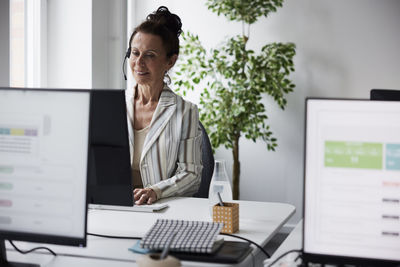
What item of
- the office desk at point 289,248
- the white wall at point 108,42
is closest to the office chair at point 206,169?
the office desk at point 289,248

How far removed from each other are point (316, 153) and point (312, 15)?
3.03m

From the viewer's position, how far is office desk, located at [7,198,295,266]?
1.39m

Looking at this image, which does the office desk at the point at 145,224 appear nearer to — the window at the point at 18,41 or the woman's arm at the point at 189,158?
the woman's arm at the point at 189,158

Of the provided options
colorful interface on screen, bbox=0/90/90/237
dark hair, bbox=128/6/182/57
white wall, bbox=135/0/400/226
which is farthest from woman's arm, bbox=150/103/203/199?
white wall, bbox=135/0/400/226

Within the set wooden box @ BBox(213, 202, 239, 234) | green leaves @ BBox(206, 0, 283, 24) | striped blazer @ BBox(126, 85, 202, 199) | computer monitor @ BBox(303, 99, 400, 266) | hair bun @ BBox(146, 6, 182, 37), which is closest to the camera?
computer monitor @ BBox(303, 99, 400, 266)

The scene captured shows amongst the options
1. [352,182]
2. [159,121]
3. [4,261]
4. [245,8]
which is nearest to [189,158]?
[159,121]

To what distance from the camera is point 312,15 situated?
3.99 metres

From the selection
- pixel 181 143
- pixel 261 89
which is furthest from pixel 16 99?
pixel 261 89

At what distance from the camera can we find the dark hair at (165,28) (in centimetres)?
249

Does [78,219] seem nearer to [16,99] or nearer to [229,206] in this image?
[16,99]

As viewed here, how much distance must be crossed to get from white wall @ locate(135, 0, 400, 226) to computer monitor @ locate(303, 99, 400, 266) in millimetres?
2892

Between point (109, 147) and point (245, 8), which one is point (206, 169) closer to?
point (109, 147)

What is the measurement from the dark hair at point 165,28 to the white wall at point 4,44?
66 centimetres

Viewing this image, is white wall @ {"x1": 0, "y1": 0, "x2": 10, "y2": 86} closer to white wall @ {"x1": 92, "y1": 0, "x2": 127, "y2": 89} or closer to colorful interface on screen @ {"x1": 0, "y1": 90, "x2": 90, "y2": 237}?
white wall @ {"x1": 92, "y1": 0, "x2": 127, "y2": 89}
